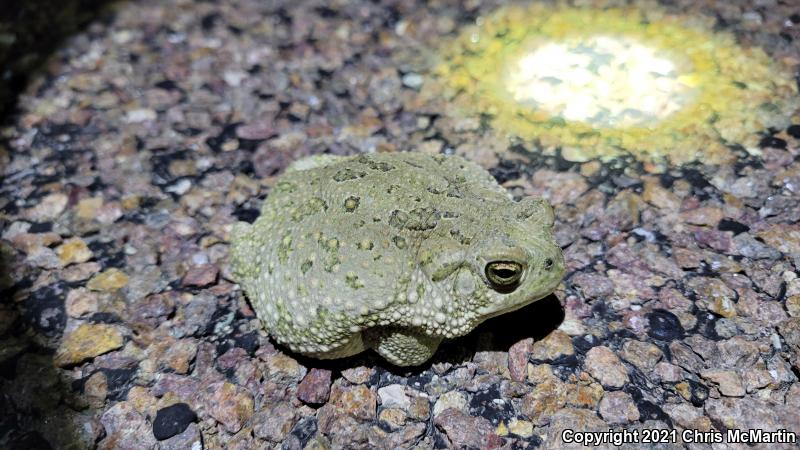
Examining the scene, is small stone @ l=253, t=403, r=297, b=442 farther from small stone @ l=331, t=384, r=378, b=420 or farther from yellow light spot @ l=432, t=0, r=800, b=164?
yellow light spot @ l=432, t=0, r=800, b=164

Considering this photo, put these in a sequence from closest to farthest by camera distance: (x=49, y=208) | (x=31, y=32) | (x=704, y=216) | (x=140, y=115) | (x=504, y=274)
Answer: (x=504, y=274) → (x=704, y=216) → (x=49, y=208) → (x=140, y=115) → (x=31, y=32)

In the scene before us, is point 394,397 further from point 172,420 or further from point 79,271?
point 79,271

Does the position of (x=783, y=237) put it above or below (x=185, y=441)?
above

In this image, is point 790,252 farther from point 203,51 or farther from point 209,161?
point 203,51

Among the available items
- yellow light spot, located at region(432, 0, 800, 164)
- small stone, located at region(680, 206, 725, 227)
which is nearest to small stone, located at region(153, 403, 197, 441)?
yellow light spot, located at region(432, 0, 800, 164)

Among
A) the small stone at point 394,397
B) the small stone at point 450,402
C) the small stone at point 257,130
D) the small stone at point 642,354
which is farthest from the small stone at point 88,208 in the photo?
the small stone at point 642,354

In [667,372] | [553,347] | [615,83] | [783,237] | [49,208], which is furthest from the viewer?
[615,83]

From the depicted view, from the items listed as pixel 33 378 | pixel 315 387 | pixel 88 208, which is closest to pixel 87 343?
pixel 33 378
